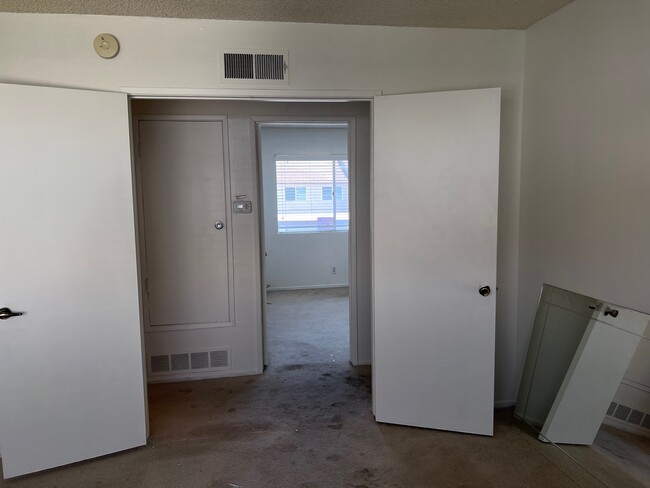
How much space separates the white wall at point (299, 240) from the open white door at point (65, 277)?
4006 mm

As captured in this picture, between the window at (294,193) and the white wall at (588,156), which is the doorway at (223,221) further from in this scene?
the window at (294,193)

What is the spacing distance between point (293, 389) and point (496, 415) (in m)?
1.45

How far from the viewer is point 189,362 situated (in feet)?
11.4

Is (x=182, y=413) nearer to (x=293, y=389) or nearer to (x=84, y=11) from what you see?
(x=293, y=389)

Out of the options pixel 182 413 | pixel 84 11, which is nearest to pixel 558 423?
pixel 182 413

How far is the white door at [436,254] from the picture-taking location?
8.08 feet

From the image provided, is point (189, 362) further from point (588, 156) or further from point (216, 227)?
point (588, 156)

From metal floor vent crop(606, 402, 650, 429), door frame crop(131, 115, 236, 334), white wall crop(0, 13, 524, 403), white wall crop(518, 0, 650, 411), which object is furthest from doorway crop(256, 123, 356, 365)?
metal floor vent crop(606, 402, 650, 429)

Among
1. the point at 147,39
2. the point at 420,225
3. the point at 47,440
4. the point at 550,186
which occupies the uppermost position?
the point at 147,39

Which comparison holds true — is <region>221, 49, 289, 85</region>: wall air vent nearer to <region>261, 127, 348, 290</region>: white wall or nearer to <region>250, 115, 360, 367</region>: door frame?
<region>250, 115, 360, 367</region>: door frame

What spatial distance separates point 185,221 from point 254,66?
1430 mm

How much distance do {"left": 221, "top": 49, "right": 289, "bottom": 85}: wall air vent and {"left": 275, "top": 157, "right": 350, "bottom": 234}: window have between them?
3953 millimetres

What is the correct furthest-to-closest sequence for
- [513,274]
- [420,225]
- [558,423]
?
[513,274]
[420,225]
[558,423]

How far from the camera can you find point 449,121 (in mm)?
2455
